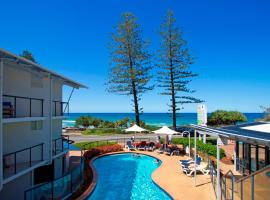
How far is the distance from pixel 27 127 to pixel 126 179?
22.3ft

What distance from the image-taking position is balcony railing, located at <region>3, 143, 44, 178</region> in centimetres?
1035

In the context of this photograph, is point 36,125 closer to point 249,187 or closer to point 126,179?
point 126,179

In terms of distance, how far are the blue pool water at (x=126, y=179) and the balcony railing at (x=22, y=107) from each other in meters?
5.21

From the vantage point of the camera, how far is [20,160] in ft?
41.0

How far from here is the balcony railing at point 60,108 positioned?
1526cm

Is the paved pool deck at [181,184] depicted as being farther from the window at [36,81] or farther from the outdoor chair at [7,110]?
the window at [36,81]

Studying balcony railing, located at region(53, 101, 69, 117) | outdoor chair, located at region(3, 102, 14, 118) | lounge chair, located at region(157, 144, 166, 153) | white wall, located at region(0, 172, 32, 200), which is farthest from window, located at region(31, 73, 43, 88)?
lounge chair, located at region(157, 144, 166, 153)

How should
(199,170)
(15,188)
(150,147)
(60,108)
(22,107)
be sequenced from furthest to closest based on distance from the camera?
(150,147) < (60,108) < (199,170) < (22,107) < (15,188)

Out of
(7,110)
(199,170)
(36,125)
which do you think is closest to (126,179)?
(199,170)

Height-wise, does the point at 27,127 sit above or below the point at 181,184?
above

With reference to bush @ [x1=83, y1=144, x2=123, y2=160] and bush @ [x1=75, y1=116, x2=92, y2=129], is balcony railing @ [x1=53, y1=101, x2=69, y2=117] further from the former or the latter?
bush @ [x1=75, y1=116, x2=92, y2=129]

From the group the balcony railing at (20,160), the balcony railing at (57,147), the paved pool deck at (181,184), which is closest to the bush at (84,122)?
the paved pool deck at (181,184)

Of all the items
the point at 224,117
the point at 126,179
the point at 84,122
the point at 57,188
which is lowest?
the point at 126,179

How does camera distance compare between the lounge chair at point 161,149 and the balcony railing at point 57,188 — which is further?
the lounge chair at point 161,149
